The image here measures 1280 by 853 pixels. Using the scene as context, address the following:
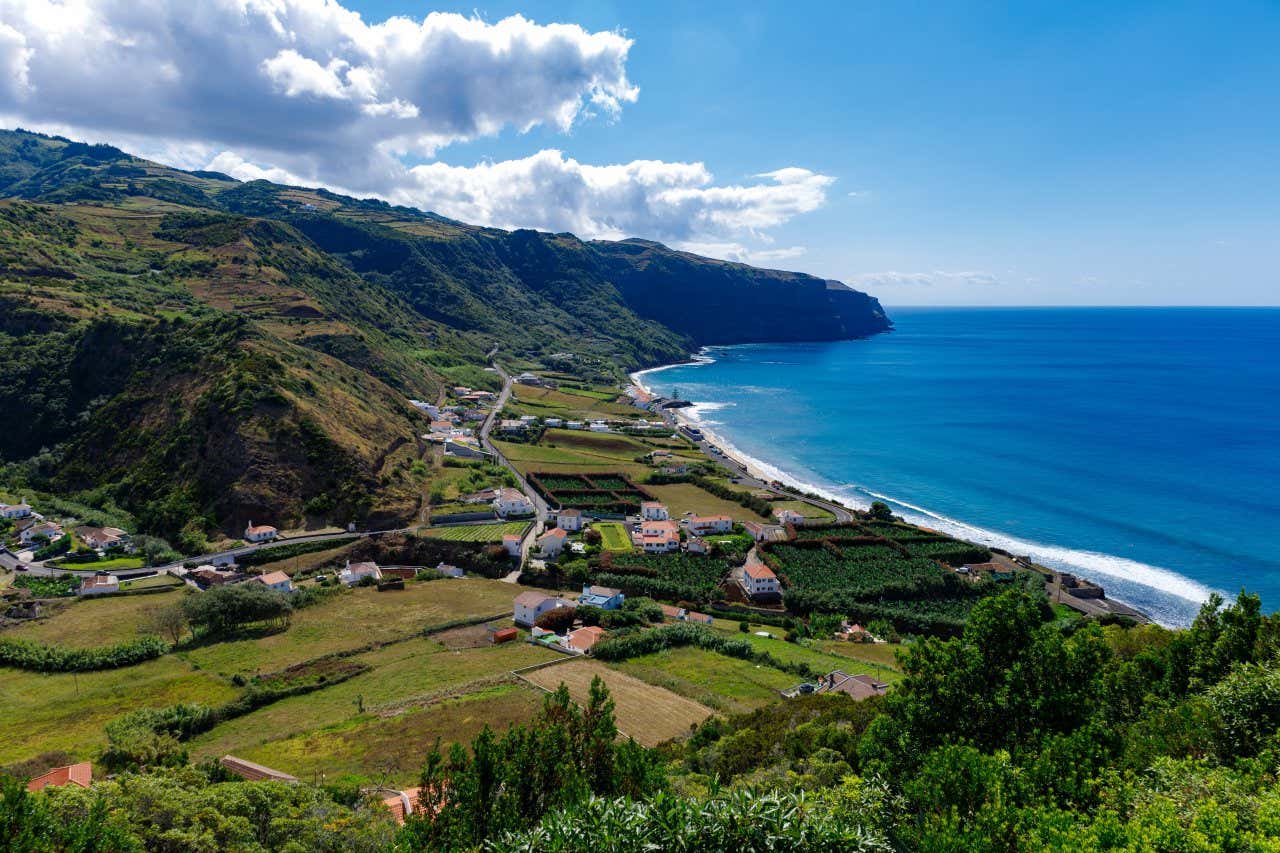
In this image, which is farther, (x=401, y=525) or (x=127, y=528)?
(x=401, y=525)

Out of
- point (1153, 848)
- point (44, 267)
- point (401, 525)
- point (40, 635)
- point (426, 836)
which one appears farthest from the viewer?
point (44, 267)

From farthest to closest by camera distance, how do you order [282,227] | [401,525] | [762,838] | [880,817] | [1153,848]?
[282,227] → [401,525] → [880,817] → [762,838] → [1153,848]

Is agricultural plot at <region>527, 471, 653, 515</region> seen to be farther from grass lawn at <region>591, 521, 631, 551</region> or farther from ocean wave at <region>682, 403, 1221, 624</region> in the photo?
ocean wave at <region>682, 403, 1221, 624</region>

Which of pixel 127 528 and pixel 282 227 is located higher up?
pixel 282 227

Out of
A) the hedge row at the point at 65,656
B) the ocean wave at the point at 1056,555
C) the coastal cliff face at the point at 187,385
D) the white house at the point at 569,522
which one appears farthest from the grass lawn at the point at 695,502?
the hedge row at the point at 65,656

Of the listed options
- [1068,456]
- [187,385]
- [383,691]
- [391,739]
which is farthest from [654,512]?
[1068,456]

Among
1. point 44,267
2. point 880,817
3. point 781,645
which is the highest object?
point 44,267

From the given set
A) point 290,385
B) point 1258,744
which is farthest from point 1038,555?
point 290,385

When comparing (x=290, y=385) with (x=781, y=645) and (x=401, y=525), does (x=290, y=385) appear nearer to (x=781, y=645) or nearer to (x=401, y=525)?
(x=401, y=525)
